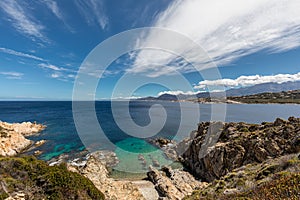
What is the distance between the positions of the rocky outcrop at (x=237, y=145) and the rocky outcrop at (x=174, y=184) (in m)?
2.34

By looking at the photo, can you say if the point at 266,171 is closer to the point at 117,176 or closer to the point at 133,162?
the point at 117,176

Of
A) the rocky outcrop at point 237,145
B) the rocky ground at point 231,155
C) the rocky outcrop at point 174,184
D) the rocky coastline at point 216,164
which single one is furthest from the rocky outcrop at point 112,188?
the rocky outcrop at point 237,145

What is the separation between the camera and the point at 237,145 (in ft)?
57.9

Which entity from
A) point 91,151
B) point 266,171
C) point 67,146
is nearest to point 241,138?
point 266,171

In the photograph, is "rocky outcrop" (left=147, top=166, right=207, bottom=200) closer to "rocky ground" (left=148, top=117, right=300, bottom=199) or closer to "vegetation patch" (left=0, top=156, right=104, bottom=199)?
"rocky ground" (left=148, top=117, right=300, bottom=199)

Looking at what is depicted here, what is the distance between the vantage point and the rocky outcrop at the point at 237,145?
47.1 ft

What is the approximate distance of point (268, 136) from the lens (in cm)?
1556

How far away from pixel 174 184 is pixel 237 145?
8092mm

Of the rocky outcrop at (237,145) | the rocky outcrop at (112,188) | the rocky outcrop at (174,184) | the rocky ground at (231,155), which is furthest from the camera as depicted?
the rocky outcrop at (174,184)

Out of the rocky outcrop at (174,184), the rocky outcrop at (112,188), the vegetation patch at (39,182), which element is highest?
the vegetation patch at (39,182)

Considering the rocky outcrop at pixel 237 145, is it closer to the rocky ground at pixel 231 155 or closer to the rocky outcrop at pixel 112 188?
the rocky ground at pixel 231 155

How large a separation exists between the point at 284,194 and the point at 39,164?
1352 cm

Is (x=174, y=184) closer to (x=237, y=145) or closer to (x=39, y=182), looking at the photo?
(x=237, y=145)

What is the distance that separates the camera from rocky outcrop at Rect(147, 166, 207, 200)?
16.1 m
